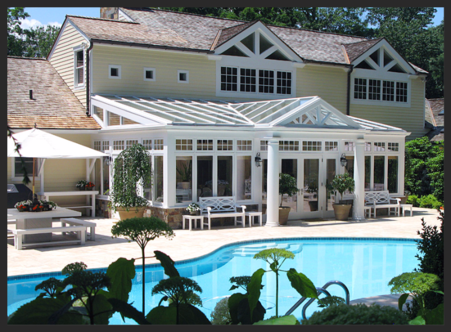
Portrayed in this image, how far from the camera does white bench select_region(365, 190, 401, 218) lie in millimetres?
16473

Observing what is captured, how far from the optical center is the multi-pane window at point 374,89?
70.3ft

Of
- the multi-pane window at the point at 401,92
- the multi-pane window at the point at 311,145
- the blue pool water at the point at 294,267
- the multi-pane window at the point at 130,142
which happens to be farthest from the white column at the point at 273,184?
the multi-pane window at the point at 401,92

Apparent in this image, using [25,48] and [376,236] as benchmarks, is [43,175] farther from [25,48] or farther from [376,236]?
[25,48]

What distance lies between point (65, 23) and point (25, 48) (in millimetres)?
15219

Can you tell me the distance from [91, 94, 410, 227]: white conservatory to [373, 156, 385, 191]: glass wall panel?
103 mm

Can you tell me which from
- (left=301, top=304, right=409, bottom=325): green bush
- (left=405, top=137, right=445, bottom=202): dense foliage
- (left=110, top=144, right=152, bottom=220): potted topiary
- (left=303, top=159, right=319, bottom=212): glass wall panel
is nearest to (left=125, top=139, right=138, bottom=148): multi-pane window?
(left=110, top=144, right=152, bottom=220): potted topiary

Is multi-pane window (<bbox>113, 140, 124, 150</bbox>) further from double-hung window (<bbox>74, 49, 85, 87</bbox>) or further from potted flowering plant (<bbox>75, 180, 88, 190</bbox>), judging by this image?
double-hung window (<bbox>74, 49, 85, 87</bbox>)

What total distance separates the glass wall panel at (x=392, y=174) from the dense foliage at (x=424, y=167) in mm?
2149

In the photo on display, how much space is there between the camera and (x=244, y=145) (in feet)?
A: 48.6

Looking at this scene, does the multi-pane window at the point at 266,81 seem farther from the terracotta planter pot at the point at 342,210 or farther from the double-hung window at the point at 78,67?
the double-hung window at the point at 78,67

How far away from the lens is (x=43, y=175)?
1592 centimetres

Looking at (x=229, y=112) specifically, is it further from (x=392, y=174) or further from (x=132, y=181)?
(x=392, y=174)

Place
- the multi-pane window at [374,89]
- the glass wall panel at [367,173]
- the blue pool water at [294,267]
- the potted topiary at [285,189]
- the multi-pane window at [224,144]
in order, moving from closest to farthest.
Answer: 1. the blue pool water at [294,267]
2. the multi-pane window at [224,144]
3. the potted topiary at [285,189]
4. the glass wall panel at [367,173]
5. the multi-pane window at [374,89]

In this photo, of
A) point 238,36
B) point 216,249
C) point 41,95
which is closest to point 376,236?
point 216,249
